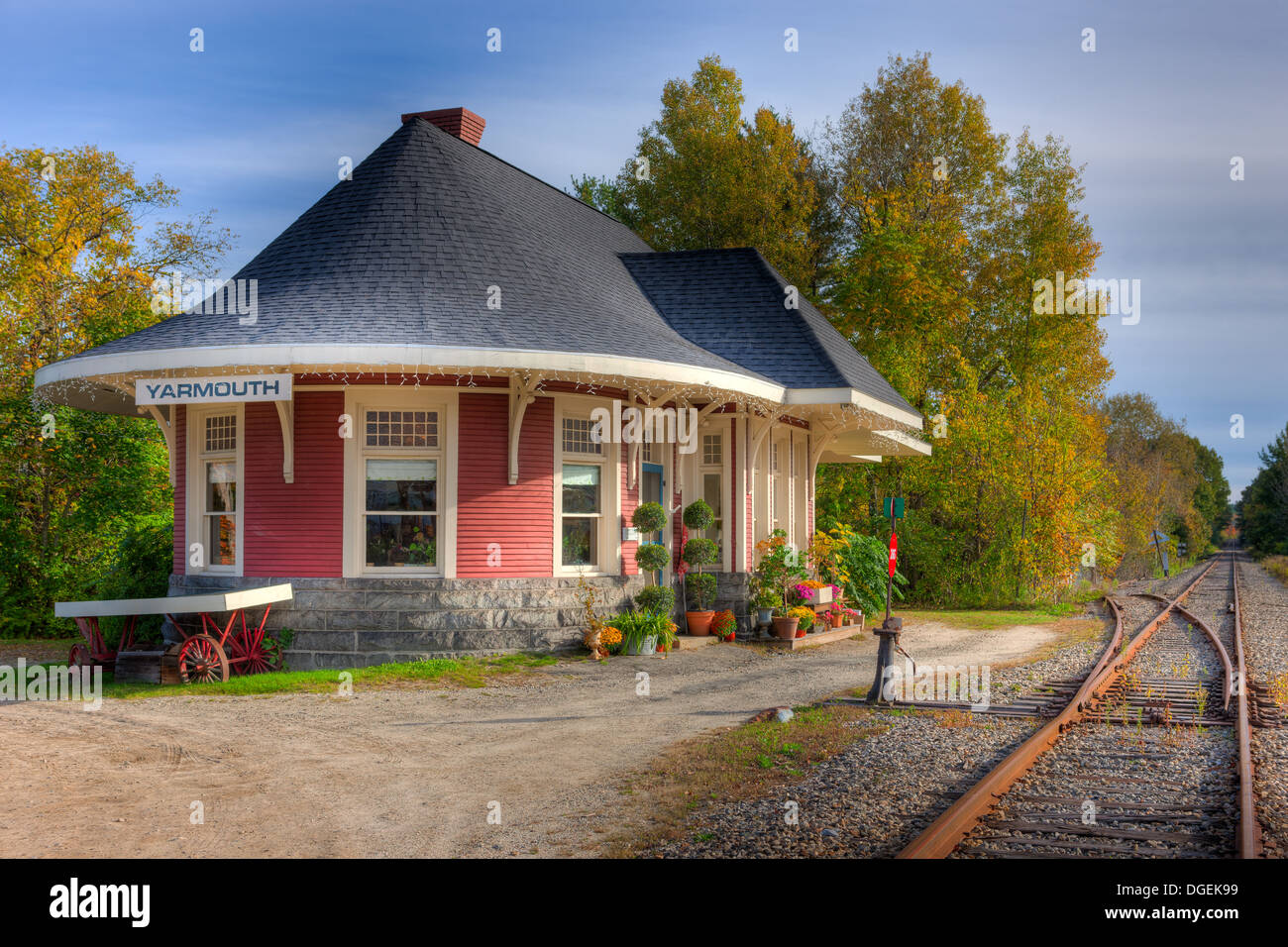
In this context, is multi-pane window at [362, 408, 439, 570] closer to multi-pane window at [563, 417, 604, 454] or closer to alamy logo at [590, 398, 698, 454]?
multi-pane window at [563, 417, 604, 454]

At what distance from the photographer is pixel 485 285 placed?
48.0 ft

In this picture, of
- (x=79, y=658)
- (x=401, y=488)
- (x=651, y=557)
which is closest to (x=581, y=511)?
(x=651, y=557)

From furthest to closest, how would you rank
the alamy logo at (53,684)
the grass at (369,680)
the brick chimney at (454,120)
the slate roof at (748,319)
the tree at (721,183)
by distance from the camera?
the tree at (721,183) < the brick chimney at (454,120) < the slate roof at (748,319) < the grass at (369,680) < the alamy logo at (53,684)

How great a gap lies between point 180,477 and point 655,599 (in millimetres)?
6787

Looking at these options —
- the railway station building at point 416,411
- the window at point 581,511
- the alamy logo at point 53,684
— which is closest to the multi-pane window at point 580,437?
the railway station building at point 416,411

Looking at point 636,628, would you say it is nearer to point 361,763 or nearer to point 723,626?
point 723,626

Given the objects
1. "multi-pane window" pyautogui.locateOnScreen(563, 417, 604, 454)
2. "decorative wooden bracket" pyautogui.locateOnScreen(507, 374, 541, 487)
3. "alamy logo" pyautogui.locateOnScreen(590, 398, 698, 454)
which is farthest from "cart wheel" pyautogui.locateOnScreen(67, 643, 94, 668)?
"alamy logo" pyautogui.locateOnScreen(590, 398, 698, 454)

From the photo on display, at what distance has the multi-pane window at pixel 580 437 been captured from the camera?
14.6m

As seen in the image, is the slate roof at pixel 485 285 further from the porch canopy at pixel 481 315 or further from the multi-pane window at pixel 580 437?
the multi-pane window at pixel 580 437

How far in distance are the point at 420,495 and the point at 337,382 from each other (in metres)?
1.75

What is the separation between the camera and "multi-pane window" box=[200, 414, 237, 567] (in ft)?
46.8

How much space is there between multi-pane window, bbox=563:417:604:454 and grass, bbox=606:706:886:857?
219 inches

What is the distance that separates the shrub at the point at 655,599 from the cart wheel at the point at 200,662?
5507 mm

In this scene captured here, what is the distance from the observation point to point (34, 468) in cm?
1992
